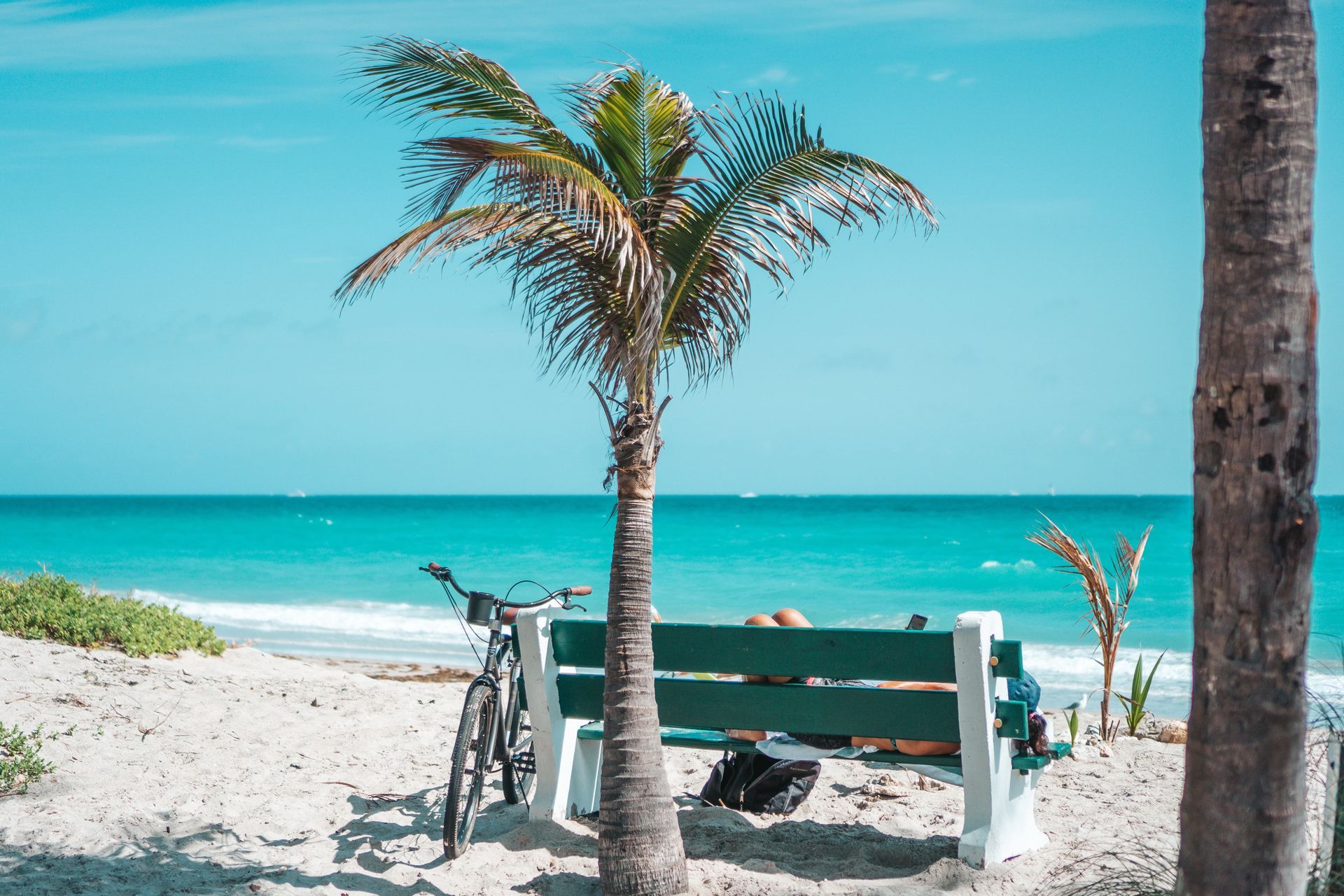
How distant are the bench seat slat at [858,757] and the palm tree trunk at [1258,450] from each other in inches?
60.7

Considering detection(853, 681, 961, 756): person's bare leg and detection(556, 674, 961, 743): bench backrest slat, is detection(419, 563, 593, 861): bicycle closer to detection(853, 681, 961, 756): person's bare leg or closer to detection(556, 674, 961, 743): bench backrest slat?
detection(556, 674, 961, 743): bench backrest slat

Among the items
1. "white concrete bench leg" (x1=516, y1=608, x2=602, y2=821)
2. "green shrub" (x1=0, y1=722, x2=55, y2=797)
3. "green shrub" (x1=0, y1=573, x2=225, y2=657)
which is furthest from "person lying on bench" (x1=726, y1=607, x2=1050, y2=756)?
"green shrub" (x1=0, y1=573, x2=225, y2=657)

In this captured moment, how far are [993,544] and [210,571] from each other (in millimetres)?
24119

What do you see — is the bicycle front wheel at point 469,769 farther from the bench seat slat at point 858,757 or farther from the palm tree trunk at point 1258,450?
the palm tree trunk at point 1258,450

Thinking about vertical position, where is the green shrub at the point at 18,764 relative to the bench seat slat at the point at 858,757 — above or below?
below

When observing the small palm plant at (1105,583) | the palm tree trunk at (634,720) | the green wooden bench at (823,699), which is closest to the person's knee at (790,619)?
the green wooden bench at (823,699)

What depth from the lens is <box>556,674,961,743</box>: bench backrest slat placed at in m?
3.76

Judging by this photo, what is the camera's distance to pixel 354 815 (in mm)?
4715

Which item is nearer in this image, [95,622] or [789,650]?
[789,650]

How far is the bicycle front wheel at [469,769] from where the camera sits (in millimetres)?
3947

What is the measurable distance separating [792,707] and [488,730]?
1.24 metres

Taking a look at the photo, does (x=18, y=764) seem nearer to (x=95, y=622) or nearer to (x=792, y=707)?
(x=95, y=622)

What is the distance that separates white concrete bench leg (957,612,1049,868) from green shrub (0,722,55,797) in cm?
409

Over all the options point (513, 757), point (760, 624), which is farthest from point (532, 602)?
point (760, 624)
